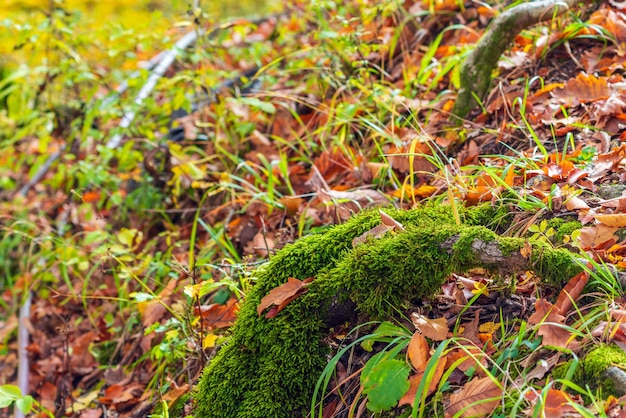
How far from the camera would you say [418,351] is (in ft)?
6.51

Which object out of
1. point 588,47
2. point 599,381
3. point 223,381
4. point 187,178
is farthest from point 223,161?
point 599,381

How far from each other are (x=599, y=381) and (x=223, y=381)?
1269mm

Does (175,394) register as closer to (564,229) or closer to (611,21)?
(564,229)

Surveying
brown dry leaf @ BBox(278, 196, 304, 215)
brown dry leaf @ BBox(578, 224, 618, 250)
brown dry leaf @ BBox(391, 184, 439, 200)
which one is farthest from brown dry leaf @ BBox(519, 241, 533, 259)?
brown dry leaf @ BBox(278, 196, 304, 215)

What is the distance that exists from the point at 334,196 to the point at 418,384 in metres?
1.28

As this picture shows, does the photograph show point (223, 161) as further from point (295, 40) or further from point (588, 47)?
point (588, 47)

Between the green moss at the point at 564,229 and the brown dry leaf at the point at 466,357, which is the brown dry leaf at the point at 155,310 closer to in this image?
the brown dry leaf at the point at 466,357

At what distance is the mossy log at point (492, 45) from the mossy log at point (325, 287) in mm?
1299

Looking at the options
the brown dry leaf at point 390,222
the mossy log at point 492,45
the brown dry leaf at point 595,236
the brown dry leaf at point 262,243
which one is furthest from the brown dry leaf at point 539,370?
the mossy log at point 492,45

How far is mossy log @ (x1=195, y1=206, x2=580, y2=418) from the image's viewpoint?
1.99 metres

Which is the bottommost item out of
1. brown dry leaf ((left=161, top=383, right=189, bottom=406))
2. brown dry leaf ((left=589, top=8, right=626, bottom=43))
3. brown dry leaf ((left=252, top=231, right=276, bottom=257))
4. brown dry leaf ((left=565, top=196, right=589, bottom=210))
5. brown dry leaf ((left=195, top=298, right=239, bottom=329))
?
brown dry leaf ((left=161, top=383, right=189, bottom=406))

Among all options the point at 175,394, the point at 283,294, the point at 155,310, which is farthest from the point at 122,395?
the point at 283,294

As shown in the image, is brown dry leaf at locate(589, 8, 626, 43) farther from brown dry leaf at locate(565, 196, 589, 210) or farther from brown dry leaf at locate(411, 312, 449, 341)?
brown dry leaf at locate(411, 312, 449, 341)

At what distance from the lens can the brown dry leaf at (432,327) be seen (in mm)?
2021
